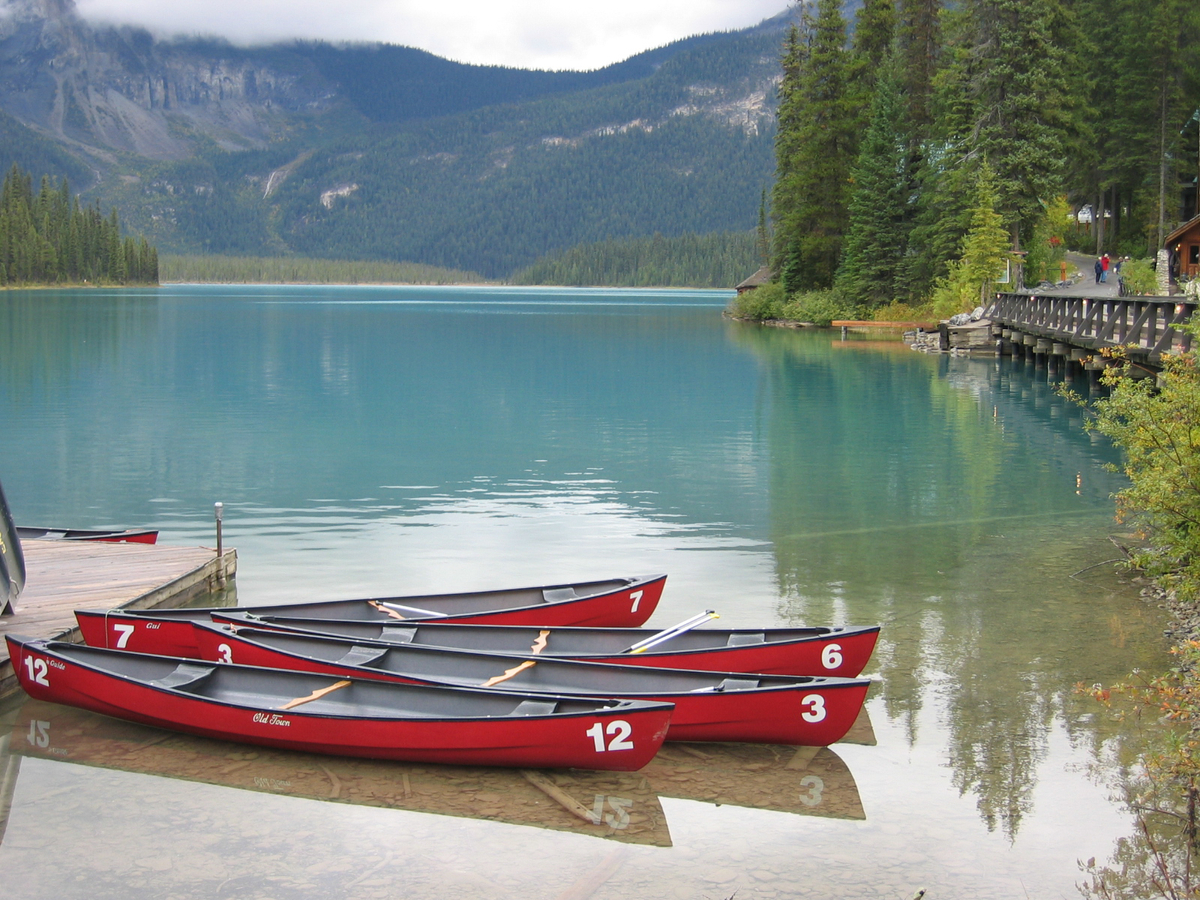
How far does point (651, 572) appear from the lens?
48.1ft

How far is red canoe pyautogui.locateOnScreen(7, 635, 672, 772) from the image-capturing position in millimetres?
8172

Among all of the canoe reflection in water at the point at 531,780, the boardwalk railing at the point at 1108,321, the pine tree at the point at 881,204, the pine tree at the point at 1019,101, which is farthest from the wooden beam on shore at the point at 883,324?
the canoe reflection in water at the point at 531,780

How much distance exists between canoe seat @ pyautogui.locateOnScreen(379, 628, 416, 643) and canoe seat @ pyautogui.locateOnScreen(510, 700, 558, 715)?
210cm

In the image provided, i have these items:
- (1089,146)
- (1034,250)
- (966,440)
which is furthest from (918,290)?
(966,440)

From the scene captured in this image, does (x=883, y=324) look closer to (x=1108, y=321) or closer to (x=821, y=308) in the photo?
(x=821, y=308)

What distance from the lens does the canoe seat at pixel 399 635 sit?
1038 centimetres

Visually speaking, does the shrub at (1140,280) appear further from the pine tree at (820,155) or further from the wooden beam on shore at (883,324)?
the pine tree at (820,155)

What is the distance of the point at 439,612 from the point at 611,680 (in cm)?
271

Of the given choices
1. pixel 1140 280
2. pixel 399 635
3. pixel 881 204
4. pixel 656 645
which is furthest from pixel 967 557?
pixel 881 204

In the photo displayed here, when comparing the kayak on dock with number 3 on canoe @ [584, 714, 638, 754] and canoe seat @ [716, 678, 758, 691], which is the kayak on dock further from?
canoe seat @ [716, 678, 758, 691]

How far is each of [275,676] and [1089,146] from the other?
67.9 meters

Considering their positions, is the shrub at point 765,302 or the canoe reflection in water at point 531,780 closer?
the canoe reflection in water at point 531,780

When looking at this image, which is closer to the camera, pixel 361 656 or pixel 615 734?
pixel 615 734

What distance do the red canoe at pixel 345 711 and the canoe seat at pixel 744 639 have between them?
194 centimetres
